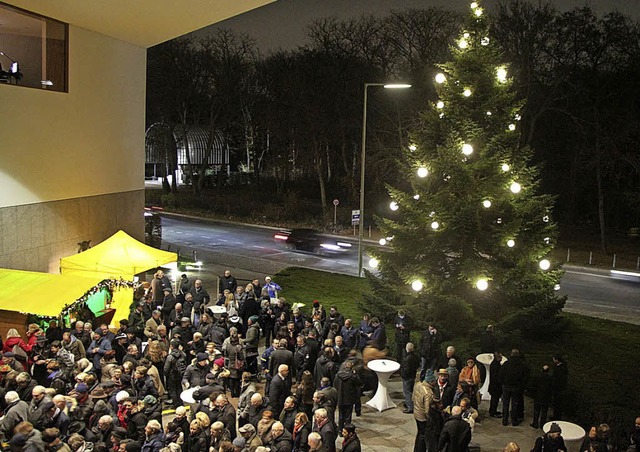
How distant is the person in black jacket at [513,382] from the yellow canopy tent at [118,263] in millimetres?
10596

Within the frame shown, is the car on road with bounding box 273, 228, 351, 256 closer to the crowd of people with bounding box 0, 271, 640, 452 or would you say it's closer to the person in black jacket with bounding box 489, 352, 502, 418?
the crowd of people with bounding box 0, 271, 640, 452

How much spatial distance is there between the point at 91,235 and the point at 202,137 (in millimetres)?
45876

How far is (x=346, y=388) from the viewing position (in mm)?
11695

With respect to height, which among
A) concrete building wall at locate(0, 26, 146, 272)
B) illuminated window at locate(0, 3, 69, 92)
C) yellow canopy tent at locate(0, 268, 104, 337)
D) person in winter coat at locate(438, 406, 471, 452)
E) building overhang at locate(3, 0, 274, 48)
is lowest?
person in winter coat at locate(438, 406, 471, 452)

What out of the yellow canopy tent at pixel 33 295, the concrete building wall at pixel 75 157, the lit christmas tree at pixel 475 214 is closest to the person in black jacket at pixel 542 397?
the lit christmas tree at pixel 475 214

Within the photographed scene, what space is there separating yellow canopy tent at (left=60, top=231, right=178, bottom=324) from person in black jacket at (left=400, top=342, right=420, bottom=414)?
28.6 feet

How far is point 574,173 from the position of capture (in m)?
42.8

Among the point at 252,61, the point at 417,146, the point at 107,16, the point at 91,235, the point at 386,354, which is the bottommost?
the point at 386,354

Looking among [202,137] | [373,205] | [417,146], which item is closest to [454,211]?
[417,146]

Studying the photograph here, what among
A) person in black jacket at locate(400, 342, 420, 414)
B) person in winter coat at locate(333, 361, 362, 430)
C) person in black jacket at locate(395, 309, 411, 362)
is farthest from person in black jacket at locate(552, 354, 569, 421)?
person in winter coat at locate(333, 361, 362, 430)

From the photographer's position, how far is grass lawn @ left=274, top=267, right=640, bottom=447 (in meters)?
12.6

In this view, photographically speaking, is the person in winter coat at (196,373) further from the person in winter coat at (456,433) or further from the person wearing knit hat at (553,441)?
the person wearing knit hat at (553,441)

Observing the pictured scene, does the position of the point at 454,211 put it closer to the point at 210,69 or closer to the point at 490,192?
the point at 490,192

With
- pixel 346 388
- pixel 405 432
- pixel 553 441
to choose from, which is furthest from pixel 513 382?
pixel 346 388
